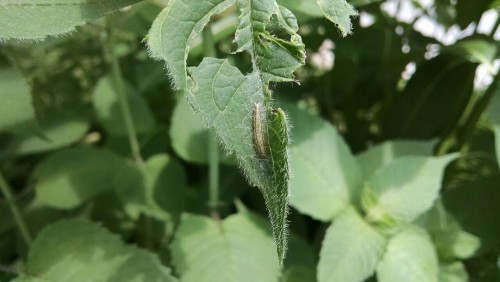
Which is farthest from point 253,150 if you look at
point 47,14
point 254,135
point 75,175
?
point 75,175

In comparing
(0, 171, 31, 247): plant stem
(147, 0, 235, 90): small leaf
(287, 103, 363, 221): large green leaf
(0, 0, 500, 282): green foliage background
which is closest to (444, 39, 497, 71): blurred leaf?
(0, 0, 500, 282): green foliage background

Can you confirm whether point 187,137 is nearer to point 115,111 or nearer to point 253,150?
point 115,111

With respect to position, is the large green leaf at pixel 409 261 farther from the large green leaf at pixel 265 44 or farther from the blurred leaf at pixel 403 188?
the large green leaf at pixel 265 44

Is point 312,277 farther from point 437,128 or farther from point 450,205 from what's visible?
point 437,128

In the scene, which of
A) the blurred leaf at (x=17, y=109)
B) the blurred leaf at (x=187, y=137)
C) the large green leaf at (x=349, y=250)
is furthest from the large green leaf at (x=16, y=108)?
the large green leaf at (x=349, y=250)

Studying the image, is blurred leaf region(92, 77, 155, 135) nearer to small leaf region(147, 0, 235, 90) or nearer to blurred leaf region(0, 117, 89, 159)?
blurred leaf region(0, 117, 89, 159)

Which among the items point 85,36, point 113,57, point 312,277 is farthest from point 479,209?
point 85,36

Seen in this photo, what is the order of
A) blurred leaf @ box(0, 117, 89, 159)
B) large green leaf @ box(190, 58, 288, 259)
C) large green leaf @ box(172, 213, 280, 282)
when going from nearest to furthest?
large green leaf @ box(190, 58, 288, 259) < large green leaf @ box(172, 213, 280, 282) < blurred leaf @ box(0, 117, 89, 159)
